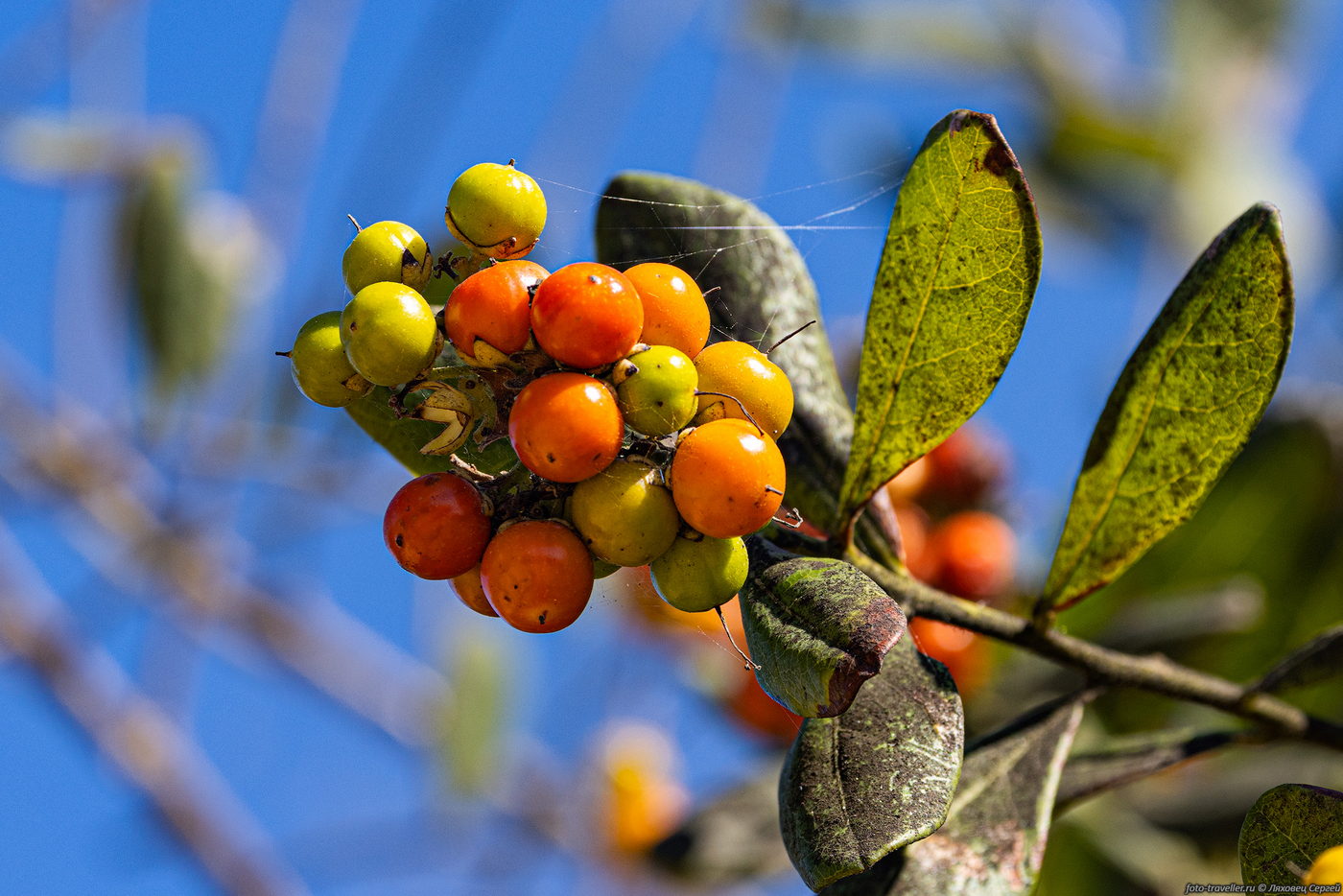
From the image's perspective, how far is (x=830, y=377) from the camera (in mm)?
1227

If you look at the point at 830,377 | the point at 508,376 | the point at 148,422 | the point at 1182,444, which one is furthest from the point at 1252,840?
the point at 148,422

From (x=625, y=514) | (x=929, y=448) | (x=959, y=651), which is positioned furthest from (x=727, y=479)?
(x=959, y=651)

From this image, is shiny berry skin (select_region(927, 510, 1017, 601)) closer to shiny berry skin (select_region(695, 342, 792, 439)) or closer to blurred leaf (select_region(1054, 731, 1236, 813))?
blurred leaf (select_region(1054, 731, 1236, 813))

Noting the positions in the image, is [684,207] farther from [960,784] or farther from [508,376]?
[960,784]

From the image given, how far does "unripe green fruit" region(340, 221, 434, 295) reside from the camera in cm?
99

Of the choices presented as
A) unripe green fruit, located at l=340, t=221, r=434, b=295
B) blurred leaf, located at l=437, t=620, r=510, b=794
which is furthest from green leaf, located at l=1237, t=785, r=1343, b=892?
blurred leaf, located at l=437, t=620, r=510, b=794

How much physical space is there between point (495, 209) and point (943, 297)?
0.40 metres

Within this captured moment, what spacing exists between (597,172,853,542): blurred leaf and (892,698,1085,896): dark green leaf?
0.91ft

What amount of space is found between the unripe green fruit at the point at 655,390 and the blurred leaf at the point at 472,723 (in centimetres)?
224

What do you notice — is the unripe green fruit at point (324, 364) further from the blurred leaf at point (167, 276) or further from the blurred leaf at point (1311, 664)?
the blurred leaf at point (167, 276)

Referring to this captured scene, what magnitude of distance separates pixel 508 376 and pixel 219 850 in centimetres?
225

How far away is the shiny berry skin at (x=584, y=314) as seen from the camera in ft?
2.91

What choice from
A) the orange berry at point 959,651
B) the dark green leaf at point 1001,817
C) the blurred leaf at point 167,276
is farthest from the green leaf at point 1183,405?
the blurred leaf at point 167,276

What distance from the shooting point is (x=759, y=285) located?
1205 mm
